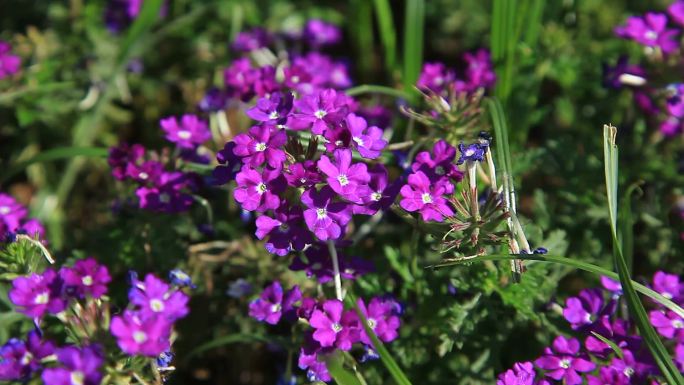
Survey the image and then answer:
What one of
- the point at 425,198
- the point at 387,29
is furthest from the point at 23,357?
the point at 387,29

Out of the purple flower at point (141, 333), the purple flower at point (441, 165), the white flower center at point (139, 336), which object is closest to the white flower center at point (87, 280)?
the purple flower at point (141, 333)

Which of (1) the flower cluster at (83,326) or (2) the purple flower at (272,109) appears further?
(2) the purple flower at (272,109)

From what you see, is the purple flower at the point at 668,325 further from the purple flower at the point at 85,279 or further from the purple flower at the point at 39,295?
the purple flower at the point at 39,295

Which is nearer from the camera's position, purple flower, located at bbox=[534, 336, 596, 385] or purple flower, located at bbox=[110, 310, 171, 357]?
purple flower, located at bbox=[110, 310, 171, 357]

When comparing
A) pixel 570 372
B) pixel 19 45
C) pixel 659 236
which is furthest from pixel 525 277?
pixel 19 45

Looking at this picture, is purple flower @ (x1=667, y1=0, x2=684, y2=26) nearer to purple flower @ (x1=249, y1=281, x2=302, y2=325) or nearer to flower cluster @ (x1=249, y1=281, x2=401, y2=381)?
flower cluster @ (x1=249, y1=281, x2=401, y2=381)

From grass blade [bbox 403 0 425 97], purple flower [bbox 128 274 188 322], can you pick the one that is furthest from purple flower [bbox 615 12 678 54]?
purple flower [bbox 128 274 188 322]

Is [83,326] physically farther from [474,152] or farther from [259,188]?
[474,152]
